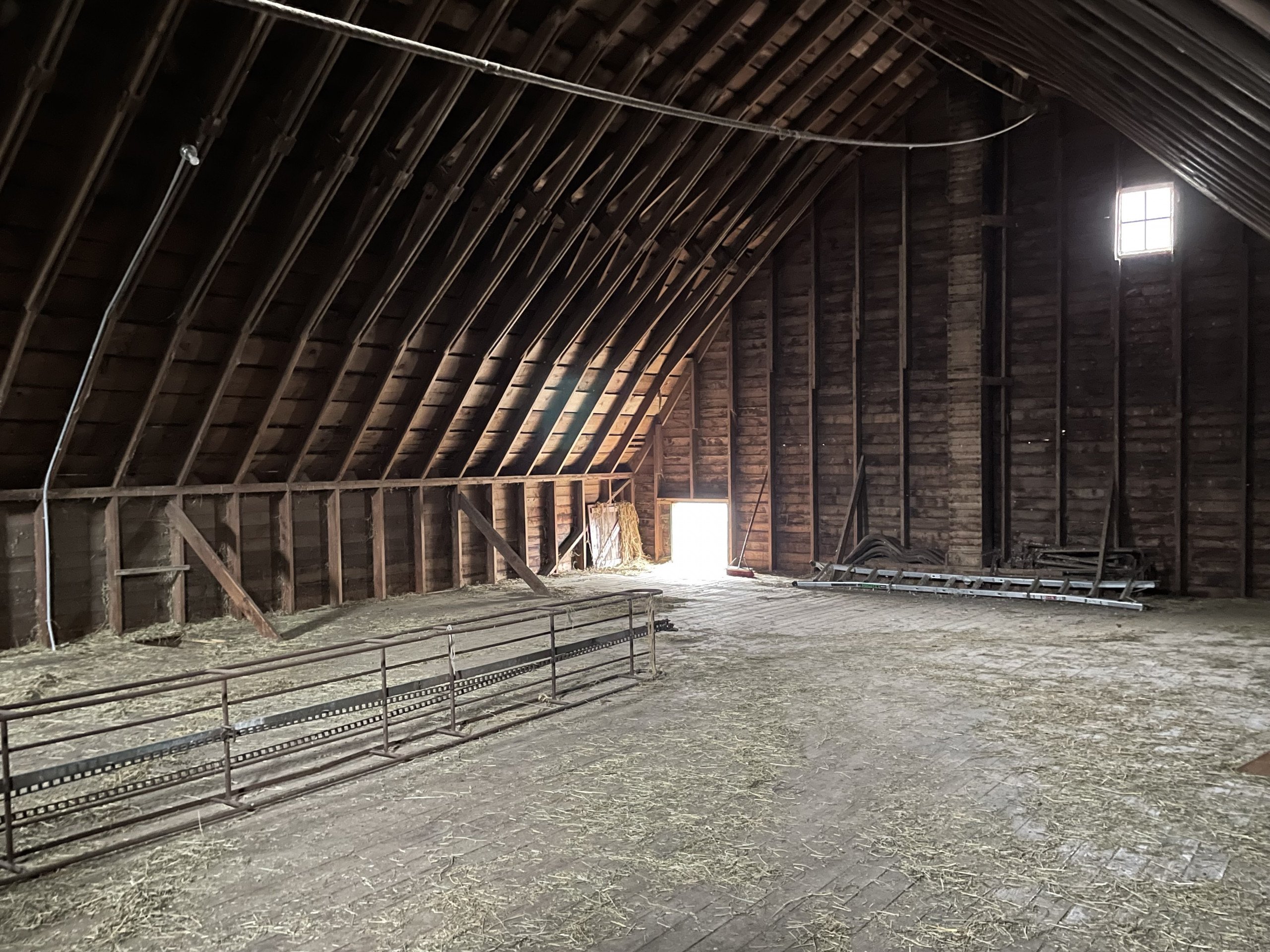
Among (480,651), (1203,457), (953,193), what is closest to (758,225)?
(953,193)

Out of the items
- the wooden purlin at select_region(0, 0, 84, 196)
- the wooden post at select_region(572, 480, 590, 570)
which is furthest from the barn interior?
the wooden post at select_region(572, 480, 590, 570)

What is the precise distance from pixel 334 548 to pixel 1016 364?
7.58 m

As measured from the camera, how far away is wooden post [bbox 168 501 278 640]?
7754 mm

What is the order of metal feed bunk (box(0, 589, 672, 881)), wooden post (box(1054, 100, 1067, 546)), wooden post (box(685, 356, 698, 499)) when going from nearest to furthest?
metal feed bunk (box(0, 589, 672, 881)), wooden post (box(1054, 100, 1067, 546)), wooden post (box(685, 356, 698, 499))

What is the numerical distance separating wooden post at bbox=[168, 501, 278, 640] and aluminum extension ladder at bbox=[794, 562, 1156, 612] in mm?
5896

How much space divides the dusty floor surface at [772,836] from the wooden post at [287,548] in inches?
111

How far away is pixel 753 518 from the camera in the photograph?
1199 centimetres

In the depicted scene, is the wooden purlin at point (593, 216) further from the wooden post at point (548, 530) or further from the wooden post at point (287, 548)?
the wooden post at point (548, 530)

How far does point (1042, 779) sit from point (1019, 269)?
746 centimetres

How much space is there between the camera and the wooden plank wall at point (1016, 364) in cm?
907

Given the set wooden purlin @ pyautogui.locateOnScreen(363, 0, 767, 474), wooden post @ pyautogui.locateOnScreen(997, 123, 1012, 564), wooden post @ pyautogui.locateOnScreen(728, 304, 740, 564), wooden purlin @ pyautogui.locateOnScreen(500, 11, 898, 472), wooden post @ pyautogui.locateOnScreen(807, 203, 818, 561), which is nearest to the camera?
wooden purlin @ pyautogui.locateOnScreen(363, 0, 767, 474)

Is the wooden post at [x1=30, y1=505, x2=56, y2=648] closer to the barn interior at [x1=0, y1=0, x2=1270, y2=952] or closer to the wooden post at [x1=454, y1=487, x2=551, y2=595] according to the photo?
the barn interior at [x1=0, y1=0, x2=1270, y2=952]

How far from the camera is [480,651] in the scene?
284 inches

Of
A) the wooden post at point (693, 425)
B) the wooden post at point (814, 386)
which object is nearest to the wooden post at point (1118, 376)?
the wooden post at point (814, 386)
